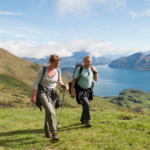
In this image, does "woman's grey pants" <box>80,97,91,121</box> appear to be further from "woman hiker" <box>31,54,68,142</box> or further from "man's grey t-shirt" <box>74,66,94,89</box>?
"woman hiker" <box>31,54,68,142</box>

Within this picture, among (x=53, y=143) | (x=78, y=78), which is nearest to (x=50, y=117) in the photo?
(x=53, y=143)

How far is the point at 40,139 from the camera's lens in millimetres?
5980

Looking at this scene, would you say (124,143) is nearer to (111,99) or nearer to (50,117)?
(50,117)

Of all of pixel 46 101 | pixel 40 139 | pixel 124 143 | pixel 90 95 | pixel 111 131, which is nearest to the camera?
pixel 124 143

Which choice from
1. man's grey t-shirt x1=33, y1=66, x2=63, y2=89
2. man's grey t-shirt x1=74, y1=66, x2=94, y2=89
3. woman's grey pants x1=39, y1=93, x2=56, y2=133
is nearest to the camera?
woman's grey pants x1=39, y1=93, x2=56, y2=133

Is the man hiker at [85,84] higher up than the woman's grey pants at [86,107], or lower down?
higher up

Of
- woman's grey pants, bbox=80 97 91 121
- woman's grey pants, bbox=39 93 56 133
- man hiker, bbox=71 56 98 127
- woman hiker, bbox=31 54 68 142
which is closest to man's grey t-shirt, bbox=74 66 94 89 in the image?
man hiker, bbox=71 56 98 127

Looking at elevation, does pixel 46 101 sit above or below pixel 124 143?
above

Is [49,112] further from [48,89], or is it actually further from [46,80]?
[46,80]

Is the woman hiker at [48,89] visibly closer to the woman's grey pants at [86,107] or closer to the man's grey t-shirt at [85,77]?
the man's grey t-shirt at [85,77]

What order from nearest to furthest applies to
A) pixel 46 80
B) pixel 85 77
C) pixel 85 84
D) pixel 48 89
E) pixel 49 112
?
pixel 49 112 < pixel 46 80 < pixel 48 89 < pixel 85 77 < pixel 85 84

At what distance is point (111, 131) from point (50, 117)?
293cm

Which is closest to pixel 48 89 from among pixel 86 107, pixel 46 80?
pixel 46 80

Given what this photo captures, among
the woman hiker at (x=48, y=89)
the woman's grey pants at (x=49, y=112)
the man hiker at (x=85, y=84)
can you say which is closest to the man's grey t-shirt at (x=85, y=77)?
the man hiker at (x=85, y=84)
